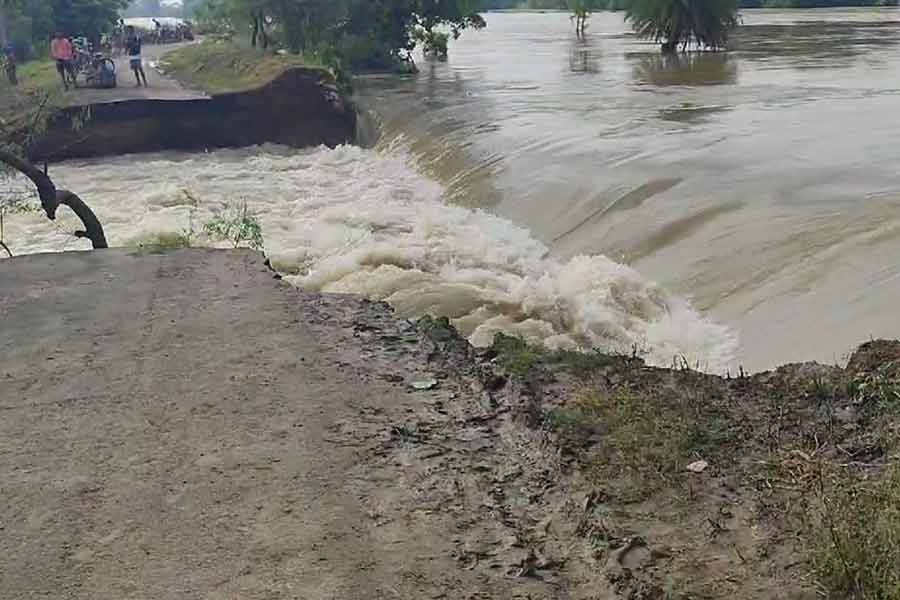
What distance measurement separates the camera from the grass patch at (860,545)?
10.8 feet

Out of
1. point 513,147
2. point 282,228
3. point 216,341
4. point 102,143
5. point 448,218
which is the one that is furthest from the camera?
point 102,143

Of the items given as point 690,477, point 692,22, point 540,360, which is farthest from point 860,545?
point 692,22

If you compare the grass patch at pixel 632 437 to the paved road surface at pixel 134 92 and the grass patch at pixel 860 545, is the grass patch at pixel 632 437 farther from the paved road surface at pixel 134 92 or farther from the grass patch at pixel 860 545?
the paved road surface at pixel 134 92

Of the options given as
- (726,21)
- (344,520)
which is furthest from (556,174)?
(726,21)

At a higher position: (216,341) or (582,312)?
(216,341)

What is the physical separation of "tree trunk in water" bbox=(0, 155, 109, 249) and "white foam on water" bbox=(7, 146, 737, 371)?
1787 mm

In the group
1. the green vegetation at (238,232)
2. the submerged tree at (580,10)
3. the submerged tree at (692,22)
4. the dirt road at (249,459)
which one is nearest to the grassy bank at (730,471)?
the dirt road at (249,459)

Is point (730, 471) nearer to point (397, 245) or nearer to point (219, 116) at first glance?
point (397, 245)

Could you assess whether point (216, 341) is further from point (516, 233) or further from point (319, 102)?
point (319, 102)

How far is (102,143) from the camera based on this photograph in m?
22.3

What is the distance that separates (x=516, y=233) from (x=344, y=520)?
8443 mm

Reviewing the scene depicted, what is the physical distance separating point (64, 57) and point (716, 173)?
1789 cm

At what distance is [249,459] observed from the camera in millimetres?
4906

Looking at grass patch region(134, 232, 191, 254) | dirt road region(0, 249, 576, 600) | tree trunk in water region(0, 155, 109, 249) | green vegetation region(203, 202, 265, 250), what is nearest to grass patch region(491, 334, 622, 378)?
dirt road region(0, 249, 576, 600)
